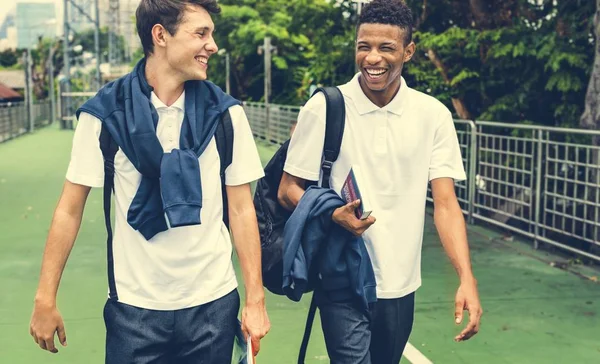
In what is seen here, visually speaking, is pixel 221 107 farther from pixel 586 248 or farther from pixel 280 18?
pixel 280 18

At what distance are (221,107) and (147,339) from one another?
0.74m

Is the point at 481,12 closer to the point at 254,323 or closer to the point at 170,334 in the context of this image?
the point at 254,323

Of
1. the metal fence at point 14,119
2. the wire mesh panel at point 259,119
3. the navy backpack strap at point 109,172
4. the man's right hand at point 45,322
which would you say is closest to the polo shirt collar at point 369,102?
the navy backpack strap at point 109,172

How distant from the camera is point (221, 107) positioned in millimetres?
2852

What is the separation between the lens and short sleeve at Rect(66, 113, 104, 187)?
9.09 feet

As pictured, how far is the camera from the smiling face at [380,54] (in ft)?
10.6

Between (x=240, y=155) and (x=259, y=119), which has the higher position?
(x=240, y=155)

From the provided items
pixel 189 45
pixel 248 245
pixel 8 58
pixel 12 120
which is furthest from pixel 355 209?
pixel 8 58

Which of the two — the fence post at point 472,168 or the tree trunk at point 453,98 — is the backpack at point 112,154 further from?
the tree trunk at point 453,98

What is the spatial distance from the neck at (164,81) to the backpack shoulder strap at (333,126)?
24.0 inches

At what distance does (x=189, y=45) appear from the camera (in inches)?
111

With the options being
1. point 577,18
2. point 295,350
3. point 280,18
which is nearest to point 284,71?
point 280,18

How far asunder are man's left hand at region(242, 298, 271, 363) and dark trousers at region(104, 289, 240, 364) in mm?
51

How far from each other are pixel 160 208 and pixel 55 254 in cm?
36
